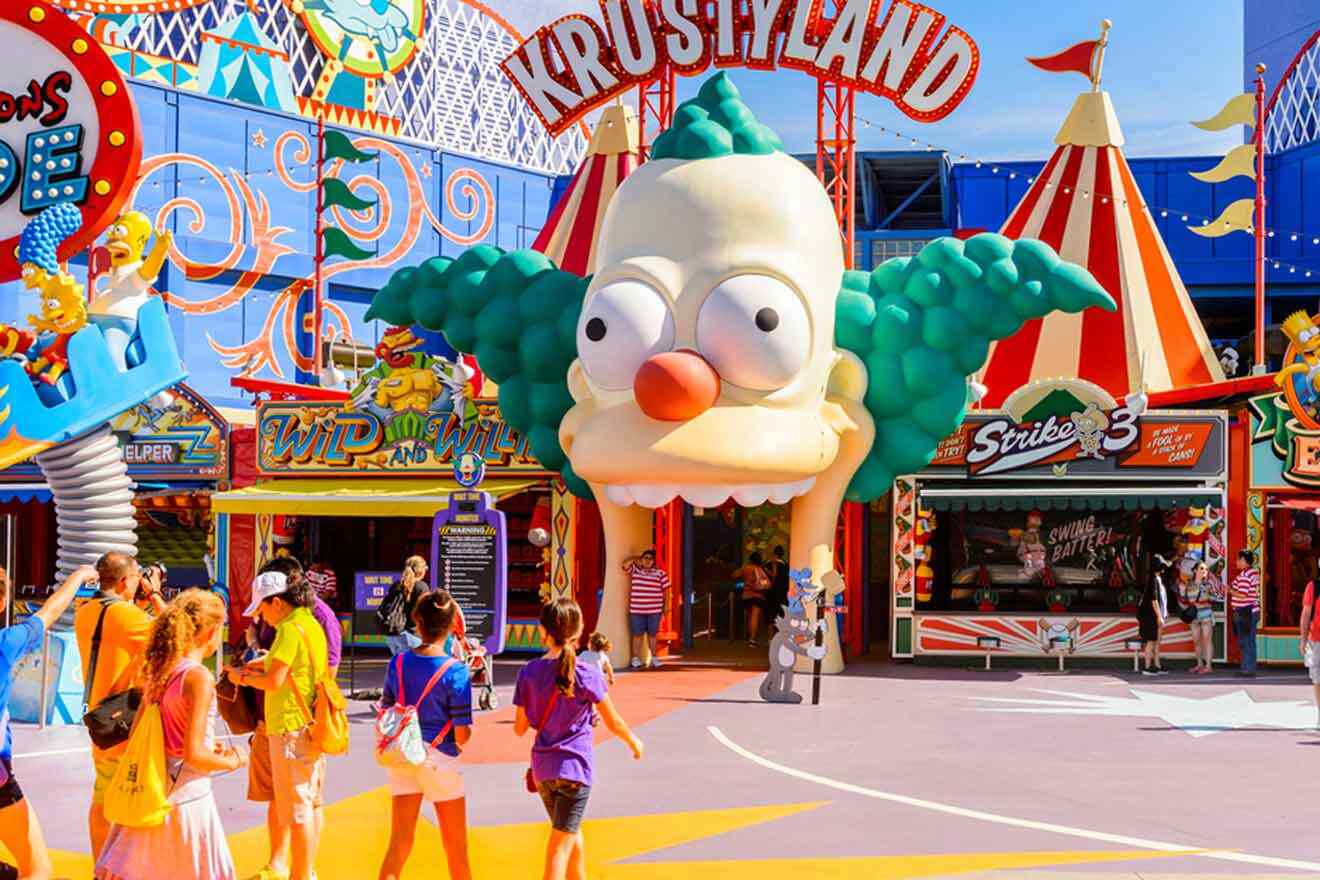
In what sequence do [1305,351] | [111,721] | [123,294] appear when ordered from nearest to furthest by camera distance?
[111,721] → [123,294] → [1305,351]

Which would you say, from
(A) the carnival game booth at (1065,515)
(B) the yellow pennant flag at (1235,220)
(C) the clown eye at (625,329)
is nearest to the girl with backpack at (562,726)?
(C) the clown eye at (625,329)

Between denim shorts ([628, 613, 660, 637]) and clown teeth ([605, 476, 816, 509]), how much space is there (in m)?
1.70

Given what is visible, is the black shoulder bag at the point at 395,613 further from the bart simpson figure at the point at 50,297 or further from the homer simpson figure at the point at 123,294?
the bart simpson figure at the point at 50,297

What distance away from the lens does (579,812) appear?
A: 7496mm

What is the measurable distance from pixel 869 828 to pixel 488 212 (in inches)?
1097

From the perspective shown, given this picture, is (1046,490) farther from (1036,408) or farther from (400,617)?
(400,617)

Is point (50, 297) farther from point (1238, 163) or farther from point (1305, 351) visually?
point (1238, 163)

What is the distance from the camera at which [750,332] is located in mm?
16781

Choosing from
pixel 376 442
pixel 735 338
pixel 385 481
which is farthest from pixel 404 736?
pixel 376 442

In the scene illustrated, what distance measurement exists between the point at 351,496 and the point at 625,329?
461cm

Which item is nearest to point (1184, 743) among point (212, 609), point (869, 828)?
point (869, 828)

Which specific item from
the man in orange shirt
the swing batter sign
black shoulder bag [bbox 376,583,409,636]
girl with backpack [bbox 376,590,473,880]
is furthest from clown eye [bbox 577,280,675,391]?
girl with backpack [bbox 376,590,473,880]

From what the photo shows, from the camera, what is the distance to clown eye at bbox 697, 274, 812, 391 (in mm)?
16797

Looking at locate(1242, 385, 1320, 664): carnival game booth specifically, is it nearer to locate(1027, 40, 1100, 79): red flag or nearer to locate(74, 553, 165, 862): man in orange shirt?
locate(1027, 40, 1100, 79): red flag
